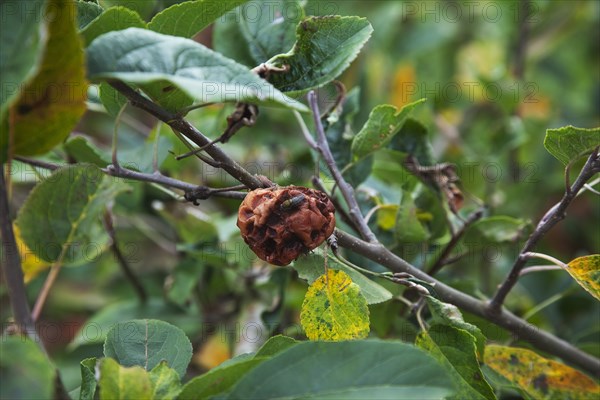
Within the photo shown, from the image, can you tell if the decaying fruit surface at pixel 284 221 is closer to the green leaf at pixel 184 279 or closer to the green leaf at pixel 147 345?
the green leaf at pixel 147 345

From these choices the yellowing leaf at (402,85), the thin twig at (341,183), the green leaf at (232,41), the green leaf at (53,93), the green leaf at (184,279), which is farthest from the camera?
the yellowing leaf at (402,85)

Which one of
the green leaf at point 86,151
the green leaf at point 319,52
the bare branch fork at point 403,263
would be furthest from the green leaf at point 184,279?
the green leaf at point 319,52

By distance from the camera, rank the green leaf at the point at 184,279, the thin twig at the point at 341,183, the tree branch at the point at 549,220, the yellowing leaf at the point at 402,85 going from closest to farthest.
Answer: the tree branch at the point at 549,220, the thin twig at the point at 341,183, the green leaf at the point at 184,279, the yellowing leaf at the point at 402,85

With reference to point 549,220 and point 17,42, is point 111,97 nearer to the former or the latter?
point 17,42

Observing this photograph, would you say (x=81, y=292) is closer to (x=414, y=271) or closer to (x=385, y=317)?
(x=385, y=317)

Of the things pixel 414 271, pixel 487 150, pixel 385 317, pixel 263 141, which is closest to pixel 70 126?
pixel 414 271
